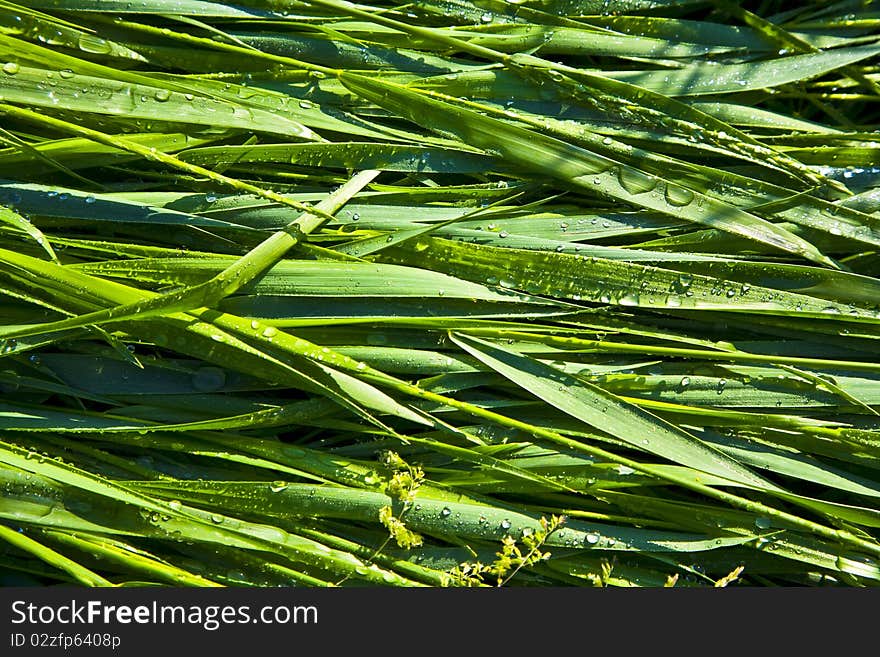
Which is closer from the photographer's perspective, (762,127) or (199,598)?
(199,598)

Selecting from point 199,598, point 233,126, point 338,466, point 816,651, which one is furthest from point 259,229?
point 816,651

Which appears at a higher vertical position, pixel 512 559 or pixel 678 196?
pixel 678 196

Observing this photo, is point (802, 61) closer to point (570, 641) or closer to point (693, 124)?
point (693, 124)

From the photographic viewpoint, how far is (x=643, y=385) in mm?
1102

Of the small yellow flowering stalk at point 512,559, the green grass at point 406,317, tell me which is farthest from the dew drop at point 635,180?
the small yellow flowering stalk at point 512,559

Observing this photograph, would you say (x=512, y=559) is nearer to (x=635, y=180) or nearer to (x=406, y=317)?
(x=406, y=317)

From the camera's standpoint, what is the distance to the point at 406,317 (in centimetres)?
106

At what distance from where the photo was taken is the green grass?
105cm

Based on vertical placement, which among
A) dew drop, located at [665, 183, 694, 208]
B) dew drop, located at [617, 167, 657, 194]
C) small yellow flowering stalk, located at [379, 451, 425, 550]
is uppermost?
dew drop, located at [617, 167, 657, 194]

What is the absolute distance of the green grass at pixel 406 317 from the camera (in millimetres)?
1048

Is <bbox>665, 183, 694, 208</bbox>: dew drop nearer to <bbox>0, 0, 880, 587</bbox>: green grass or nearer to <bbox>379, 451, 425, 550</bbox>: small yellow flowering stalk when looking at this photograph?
<bbox>0, 0, 880, 587</bbox>: green grass

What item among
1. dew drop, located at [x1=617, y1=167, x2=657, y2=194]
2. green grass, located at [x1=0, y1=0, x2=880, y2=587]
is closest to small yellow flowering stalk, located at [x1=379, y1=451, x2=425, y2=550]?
green grass, located at [x1=0, y1=0, x2=880, y2=587]

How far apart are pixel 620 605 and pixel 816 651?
0.38 metres

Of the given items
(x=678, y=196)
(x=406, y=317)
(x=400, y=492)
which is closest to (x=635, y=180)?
(x=678, y=196)
